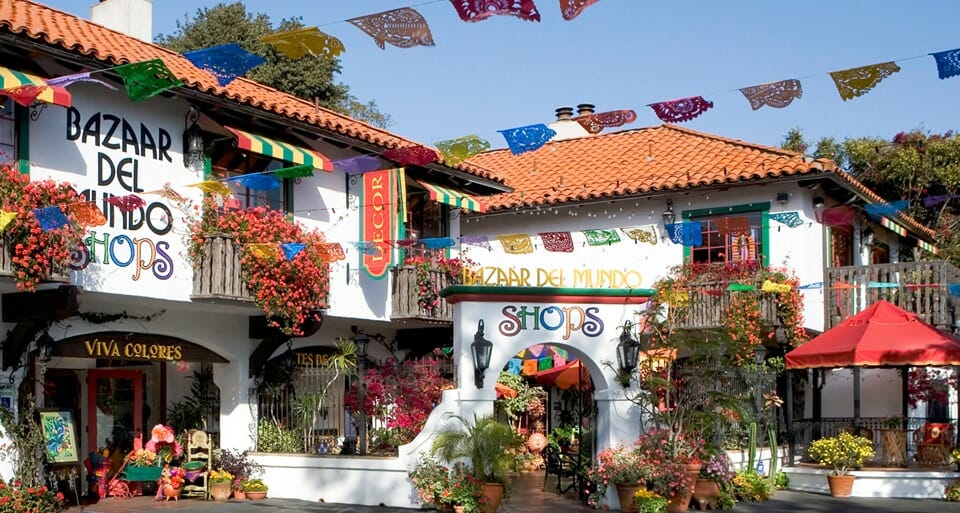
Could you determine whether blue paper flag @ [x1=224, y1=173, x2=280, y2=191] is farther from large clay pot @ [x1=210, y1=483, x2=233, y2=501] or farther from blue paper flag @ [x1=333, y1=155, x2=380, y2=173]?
large clay pot @ [x1=210, y1=483, x2=233, y2=501]

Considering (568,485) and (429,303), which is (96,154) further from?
(568,485)

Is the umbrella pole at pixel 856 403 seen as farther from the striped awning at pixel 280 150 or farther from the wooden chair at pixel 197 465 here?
the wooden chair at pixel 197 465

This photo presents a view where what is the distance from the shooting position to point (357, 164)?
1838 centimetres

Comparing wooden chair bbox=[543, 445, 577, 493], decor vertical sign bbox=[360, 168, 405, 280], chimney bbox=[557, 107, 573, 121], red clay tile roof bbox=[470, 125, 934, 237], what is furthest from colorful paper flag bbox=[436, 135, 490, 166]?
chimney bbox=[557, 107, 573, 121]

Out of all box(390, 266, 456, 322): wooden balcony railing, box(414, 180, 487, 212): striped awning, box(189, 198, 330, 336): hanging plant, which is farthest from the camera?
box(414, 180, 487, 212): striped awning

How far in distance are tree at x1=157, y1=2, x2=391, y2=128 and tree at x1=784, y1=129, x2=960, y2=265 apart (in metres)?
16.0

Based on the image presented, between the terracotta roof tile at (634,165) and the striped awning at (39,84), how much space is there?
12.2 metres

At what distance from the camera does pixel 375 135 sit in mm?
19984

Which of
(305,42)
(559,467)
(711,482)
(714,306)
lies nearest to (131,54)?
(305,42)

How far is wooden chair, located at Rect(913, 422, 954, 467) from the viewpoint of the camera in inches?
781

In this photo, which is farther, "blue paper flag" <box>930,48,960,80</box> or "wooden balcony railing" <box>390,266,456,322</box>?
"wooden balcony railing" <box>390,266,456,322</box>

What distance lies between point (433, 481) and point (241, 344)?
4.57 meters

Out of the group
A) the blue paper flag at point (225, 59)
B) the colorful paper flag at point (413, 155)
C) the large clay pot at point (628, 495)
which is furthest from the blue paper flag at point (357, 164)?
the large clay pot at point (628, 495)

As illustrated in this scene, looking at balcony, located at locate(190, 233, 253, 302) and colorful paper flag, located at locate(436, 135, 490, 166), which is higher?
colorful paper flag, located at locate(436, 135, 490, 166)
